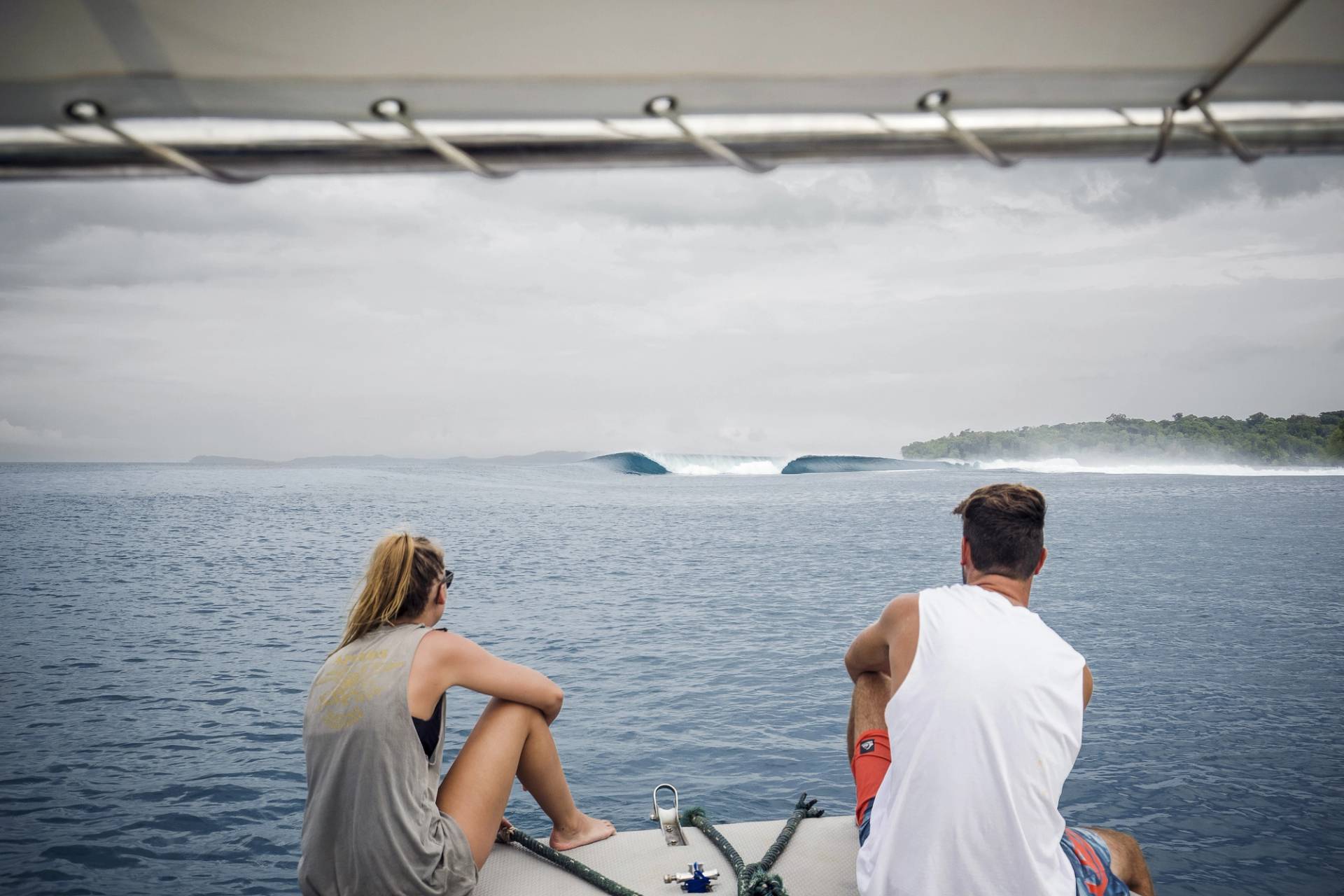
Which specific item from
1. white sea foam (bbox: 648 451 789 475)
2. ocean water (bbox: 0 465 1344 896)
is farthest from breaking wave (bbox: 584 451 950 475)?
ocean water (bbox: 0 465 1344 896)

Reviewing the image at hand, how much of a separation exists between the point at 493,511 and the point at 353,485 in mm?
28048

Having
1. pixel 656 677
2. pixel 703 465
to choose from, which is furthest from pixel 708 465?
pixel 656 677

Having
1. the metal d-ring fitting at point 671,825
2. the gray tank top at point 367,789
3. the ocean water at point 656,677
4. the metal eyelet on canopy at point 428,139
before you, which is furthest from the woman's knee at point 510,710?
the ocean water at point 656,677

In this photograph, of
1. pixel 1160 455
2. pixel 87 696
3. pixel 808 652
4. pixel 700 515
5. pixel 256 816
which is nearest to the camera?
pixel 256 816

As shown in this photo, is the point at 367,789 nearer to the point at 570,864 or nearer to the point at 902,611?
the point at 570,864

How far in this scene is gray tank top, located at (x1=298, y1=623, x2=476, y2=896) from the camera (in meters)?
2.09

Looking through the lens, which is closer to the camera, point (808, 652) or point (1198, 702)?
point (1198, 702)

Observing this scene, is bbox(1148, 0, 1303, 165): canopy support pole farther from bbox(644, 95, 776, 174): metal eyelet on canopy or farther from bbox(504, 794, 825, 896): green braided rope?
bbox(504, 794, 825, 896): green braided rope

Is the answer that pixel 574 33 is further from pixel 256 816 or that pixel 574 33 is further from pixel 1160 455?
pixel 1160 455

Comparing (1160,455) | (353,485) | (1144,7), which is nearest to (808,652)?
(1144,7)

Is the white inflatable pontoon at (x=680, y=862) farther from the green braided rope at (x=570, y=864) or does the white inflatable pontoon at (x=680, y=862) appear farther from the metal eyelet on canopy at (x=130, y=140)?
the metal eyelet on canopy at (x=130, y=140)

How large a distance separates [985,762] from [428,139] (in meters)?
1.68

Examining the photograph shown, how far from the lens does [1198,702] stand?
7.23 metres

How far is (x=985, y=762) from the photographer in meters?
1.79
